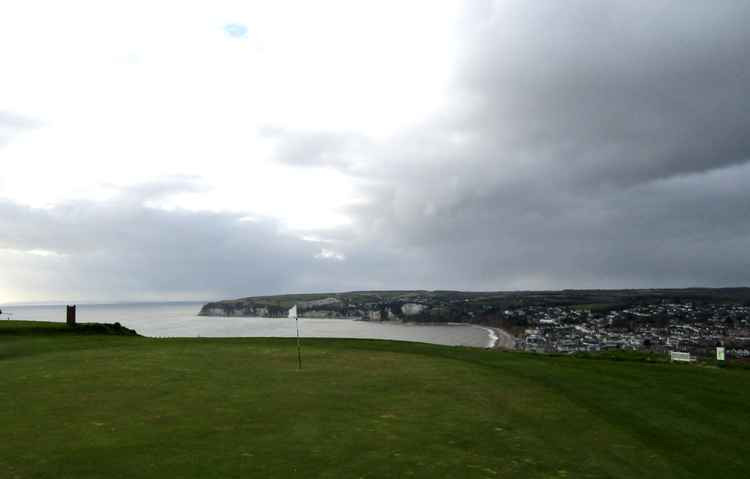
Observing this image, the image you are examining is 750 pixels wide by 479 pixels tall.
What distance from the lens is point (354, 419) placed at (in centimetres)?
1188

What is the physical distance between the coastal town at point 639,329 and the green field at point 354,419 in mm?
42341

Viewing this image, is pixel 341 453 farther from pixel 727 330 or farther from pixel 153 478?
pixel 727 330

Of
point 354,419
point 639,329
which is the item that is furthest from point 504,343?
point 354,419

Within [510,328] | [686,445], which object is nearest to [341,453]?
[686,445]

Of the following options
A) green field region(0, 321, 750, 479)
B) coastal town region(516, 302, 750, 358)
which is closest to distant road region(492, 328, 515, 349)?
coastal town region(516, 302, 750, 358)

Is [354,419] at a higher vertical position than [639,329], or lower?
higher

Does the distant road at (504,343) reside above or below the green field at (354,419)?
below

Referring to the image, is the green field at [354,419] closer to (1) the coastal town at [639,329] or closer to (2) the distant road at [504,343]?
(1) the coastal town at [639,329]

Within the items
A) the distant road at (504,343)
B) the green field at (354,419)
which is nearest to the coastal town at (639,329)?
the distant road at (504,343)

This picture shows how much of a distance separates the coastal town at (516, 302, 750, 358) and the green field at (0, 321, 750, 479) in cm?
4234

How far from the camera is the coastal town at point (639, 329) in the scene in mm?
67750

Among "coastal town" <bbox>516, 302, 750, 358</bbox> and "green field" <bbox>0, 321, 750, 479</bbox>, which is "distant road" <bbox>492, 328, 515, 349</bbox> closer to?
"coastal town" <bbox>516, 302, 750, 358</bbox>

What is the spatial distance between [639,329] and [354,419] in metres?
104

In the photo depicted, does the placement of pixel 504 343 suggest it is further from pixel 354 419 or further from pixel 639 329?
pixel 354 419
